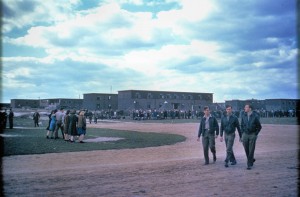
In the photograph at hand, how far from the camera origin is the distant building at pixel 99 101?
88.4 m

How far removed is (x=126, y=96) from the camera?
8231 centimetres

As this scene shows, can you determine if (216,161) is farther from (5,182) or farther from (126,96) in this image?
(126,96)

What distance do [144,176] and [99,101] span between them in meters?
82.5

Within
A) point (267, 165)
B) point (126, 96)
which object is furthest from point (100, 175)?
point (126, 96)

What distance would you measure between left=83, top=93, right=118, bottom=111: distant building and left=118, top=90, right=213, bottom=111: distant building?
774cm

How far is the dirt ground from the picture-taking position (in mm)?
6715

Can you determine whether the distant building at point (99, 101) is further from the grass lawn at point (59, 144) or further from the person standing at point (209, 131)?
the person standing at point (209, 131)

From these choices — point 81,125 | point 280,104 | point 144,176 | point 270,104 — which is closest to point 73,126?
point 81,125

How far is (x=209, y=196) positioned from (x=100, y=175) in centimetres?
330

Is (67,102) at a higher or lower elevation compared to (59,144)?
higher

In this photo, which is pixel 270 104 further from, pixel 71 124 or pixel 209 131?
pixel 209 131

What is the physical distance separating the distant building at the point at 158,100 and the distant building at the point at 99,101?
7742mm

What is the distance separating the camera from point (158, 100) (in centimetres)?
8450

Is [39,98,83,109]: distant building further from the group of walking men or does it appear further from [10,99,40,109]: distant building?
the group of walking men
